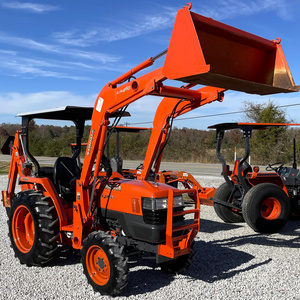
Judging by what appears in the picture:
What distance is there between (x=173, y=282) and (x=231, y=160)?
2175 centimetres

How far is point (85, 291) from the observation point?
4211 mm

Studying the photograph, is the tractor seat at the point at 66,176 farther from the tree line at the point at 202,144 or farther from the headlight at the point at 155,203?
the tree line at the point at 202,144

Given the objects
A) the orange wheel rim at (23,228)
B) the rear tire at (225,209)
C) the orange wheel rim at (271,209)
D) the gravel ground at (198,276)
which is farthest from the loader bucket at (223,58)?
the rear tire at (225,209)

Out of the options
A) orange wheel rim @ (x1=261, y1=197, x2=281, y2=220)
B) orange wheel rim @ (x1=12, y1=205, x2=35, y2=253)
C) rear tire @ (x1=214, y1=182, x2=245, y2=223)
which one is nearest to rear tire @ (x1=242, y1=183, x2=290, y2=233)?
orange wheel rim @ (x1=261, y1=197, x2=281, y2=220)

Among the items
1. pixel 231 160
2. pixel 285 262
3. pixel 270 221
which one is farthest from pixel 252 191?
pixel 231 160

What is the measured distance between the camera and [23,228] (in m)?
5.36

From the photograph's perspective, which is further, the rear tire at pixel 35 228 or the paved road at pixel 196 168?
the paved road at pixel 196 168

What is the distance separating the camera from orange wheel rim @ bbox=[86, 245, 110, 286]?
4.18m

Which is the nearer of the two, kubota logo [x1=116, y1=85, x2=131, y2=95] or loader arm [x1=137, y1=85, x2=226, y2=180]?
kubota logo [x1=116, y1=85, x2=131, y2=95]

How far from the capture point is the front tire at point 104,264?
399 centimetres

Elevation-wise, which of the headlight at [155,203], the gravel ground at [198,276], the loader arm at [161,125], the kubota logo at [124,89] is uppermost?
the kubota logo at [124,89]

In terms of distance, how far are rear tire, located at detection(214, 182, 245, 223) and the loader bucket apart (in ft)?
12.8

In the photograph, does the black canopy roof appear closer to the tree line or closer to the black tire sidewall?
the black tire sidewall

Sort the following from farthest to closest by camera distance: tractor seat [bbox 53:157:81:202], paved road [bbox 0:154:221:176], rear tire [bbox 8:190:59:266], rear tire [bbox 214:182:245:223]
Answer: paved road [bbox 0:154:221:176]
rear tire [bbox 214:182:245:223]
tractor seat [bbox 53:157:81:202]
rear tire [bbox 8:190:59:266]
